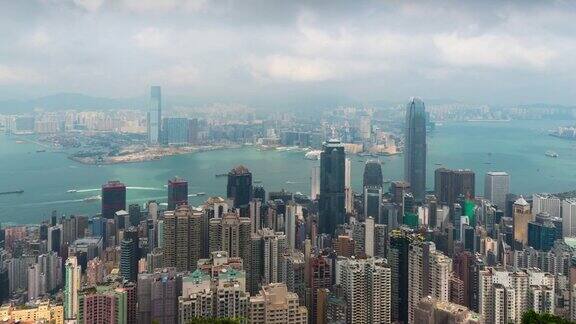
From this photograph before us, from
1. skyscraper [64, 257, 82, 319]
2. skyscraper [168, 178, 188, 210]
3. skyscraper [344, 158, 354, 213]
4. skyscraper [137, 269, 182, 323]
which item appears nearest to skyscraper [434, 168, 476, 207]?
skyscraper [344, 158, 354, 213]

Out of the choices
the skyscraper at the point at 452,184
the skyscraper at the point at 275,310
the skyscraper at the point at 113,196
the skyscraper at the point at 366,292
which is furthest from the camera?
the skyscraper at the point at 452,184

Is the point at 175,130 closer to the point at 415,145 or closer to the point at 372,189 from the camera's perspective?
the point at 372,189

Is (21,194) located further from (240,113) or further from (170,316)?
(170,316)

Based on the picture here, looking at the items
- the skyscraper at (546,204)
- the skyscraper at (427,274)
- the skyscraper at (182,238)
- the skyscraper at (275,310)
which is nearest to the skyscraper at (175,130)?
the skyscraper at (182,238)

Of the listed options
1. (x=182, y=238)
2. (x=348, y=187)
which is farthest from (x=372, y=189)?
(x=182, y=238)

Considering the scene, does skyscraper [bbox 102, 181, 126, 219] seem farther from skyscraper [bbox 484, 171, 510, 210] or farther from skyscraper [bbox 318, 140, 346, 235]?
skyscraper [bbox 484, 171, 510, 210]

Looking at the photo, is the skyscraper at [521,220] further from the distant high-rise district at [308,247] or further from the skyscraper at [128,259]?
the skyscraper at [128,259]

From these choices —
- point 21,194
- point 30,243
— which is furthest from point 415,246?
point 21,194
